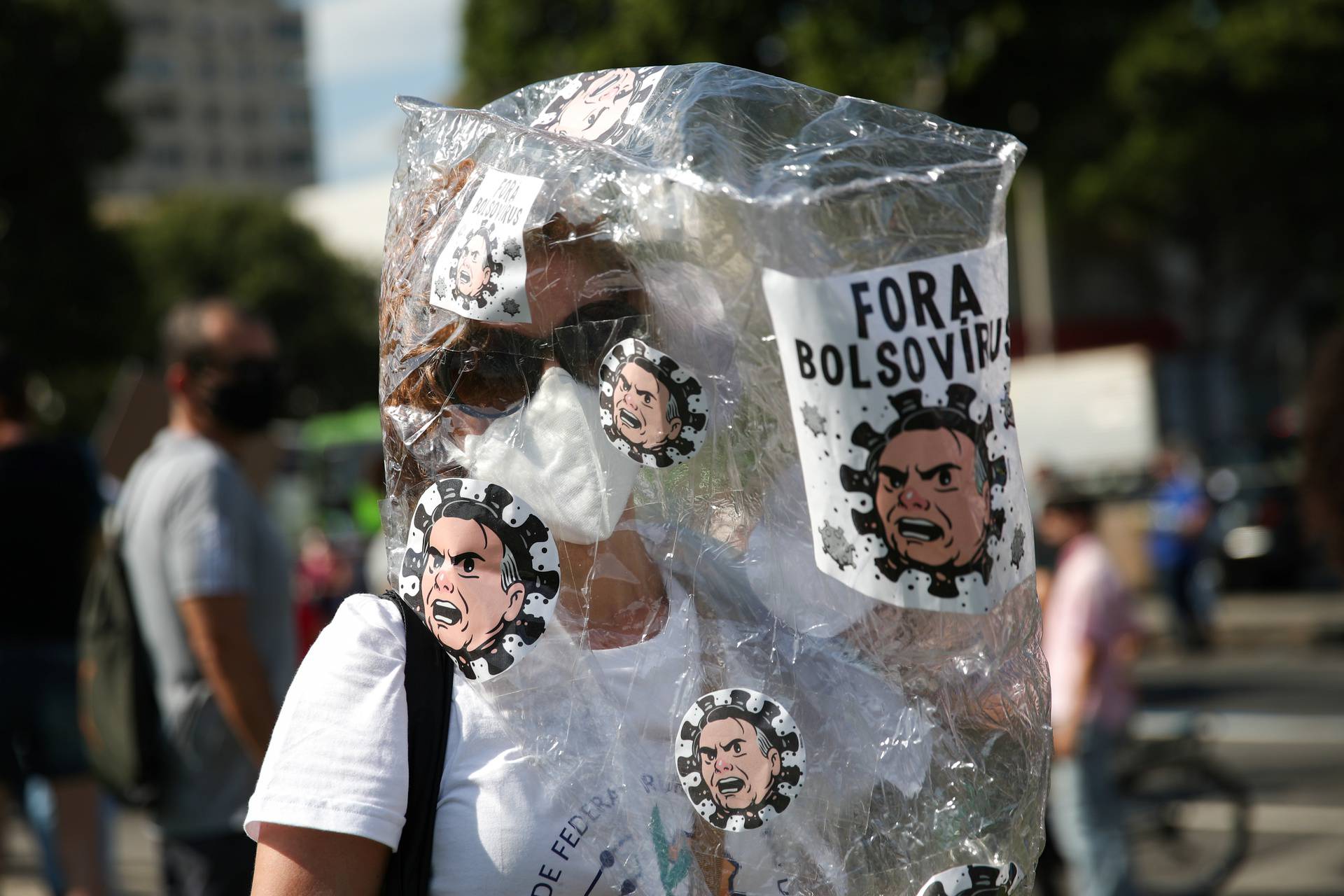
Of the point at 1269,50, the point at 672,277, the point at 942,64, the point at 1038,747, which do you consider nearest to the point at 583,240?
the point at 672,277

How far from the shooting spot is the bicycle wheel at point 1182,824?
19.9 feet

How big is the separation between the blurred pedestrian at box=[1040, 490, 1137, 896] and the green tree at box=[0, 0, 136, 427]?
2265cm

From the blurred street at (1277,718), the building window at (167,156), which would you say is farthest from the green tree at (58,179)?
the building window at (167,156)

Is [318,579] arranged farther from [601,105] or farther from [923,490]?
[923,490]

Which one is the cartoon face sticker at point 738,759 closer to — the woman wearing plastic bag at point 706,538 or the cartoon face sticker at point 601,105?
the woman wearing plastic bag at point 706,538

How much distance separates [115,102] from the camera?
2784 centimetres

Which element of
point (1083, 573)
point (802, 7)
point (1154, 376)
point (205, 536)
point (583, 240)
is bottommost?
point (1154, 376)

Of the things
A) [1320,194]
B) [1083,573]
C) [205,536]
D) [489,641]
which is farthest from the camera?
[1320,194]

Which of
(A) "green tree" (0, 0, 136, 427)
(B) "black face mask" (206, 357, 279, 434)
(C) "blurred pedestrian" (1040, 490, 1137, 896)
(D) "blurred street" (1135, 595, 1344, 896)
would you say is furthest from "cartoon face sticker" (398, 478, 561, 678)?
(A) "green tree" (0, 0, 136, 427)

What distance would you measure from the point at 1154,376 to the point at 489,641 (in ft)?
70.7

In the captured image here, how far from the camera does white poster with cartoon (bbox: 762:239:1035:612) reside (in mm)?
1307

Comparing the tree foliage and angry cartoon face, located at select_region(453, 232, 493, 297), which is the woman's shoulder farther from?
the tree foliage

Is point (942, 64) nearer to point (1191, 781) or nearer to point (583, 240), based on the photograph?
point (1191, 781)

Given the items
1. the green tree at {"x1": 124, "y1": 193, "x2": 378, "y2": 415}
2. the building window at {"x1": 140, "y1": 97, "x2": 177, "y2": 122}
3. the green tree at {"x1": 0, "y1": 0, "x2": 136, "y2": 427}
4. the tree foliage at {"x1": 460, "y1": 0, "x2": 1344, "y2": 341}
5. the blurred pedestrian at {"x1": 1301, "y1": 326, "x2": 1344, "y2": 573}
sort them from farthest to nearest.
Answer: the building window at {"x1": 140, "y1": 97, "x2": 177, "y2": 122}, the green tree at {"x1": 124, "y1": 193, "x2": 378, "y2": 415}, the green tree at {"x1": 0, "y1": 0, "x2": 136, "y2": 427}, the tree foliage at {"x1": 460, "y1": 0, "x2": 1344, "y2": 341}, the blurred pedestrian at {"x1": 1301, "y1": 326, "x2": 1344, "y2": 573}
